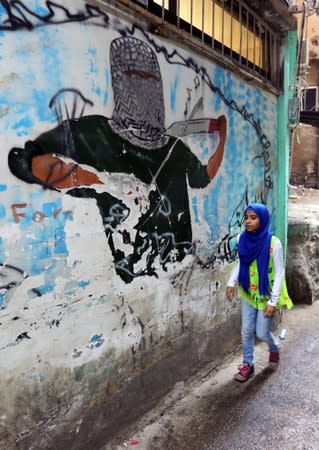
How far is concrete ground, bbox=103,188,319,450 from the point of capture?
312 cm

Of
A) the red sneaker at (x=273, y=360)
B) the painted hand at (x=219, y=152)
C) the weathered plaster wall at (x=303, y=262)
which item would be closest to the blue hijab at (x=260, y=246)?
the painted hand at (x=219, y=152)

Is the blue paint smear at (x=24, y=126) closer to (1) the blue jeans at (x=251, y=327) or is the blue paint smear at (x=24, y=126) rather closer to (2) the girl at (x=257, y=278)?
(2) the girl at (x=257, y=278)

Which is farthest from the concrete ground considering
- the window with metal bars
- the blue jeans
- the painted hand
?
the window with metal bars

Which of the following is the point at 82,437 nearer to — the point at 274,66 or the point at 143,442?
the point at 143,442

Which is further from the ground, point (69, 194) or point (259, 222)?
point (69, 194)

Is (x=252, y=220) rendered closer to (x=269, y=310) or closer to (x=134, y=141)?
(x=269, y=310)

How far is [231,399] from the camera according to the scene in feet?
12.3

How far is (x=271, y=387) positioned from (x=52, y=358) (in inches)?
89.8

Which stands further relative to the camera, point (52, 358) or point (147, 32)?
point (147, 32)

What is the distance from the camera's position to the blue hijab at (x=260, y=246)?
3.77 meters

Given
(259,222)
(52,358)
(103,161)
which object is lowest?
(52,358)

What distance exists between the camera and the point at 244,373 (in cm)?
408

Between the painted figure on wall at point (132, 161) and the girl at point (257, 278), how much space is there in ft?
1.69

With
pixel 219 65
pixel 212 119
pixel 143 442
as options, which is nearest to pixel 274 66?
pixel 219 65
